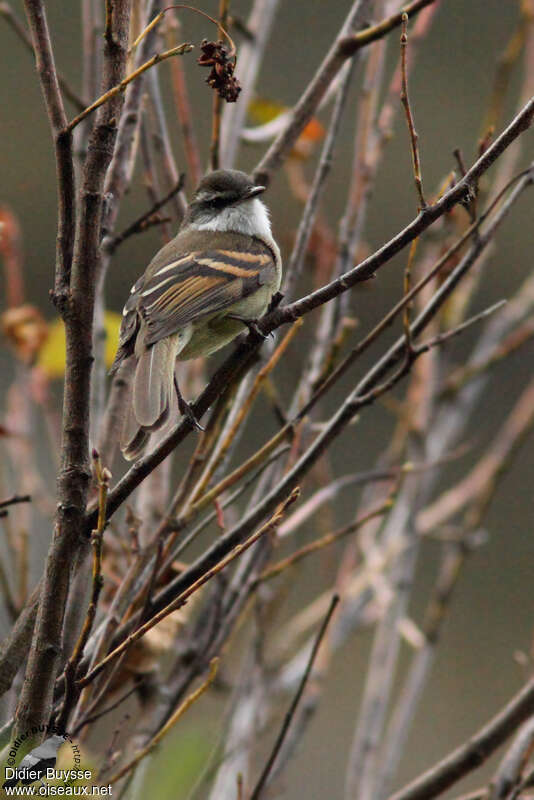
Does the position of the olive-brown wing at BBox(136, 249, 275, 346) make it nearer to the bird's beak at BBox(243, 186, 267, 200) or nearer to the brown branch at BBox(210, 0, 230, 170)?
the bird's beak at BBox(243, 186, 267, 200)

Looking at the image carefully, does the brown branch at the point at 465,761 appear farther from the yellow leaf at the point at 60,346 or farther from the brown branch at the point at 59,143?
the yellow leaf at the point at 60,346

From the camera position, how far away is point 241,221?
304 centimetres

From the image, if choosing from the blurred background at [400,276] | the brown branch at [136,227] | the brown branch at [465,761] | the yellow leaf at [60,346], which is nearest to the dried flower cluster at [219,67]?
the brown branch at [136,227]

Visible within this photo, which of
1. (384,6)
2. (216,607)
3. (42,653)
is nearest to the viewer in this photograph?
(42,653)

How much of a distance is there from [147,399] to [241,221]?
1164 mm

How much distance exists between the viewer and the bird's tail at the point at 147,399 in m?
1.97

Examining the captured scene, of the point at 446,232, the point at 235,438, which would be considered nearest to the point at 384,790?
the point at 235,438

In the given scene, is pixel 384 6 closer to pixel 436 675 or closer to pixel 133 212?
pixel 133 212

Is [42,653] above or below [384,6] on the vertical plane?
below

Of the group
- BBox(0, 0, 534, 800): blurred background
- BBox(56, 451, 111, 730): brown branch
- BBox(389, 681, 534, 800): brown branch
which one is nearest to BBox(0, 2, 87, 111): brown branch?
BBox(56, 451, 111, 730): brown branch

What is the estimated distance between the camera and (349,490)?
5.39 m

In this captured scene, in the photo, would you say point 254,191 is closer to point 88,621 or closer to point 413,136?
point 413,136

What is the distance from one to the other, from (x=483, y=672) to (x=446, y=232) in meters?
2.89

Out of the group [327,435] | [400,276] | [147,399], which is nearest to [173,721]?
[327,435]
